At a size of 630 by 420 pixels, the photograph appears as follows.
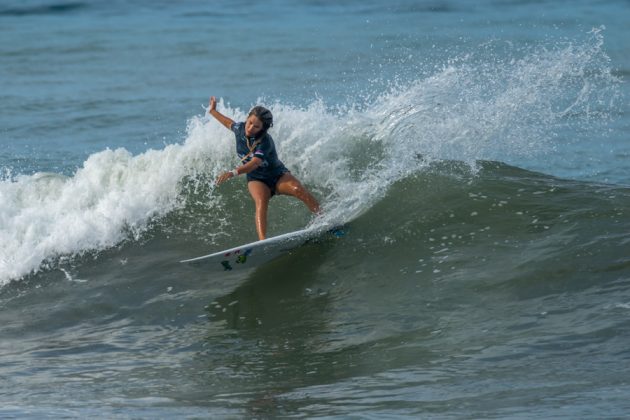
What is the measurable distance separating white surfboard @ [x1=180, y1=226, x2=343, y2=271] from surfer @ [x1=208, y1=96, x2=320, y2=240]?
177 mm

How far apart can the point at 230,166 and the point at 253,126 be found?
245cm

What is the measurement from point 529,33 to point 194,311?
1912 centimetres

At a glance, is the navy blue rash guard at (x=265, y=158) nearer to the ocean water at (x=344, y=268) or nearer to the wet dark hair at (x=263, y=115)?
the wet dark hair at (x=263, y=115)

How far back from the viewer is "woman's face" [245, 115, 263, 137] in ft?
30.0

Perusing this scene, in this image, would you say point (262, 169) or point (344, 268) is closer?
point (344, 268)

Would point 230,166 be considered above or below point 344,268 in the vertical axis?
above

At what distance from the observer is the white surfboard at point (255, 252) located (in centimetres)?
906

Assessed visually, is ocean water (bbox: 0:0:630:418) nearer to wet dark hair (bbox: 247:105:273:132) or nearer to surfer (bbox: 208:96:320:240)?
surfer (bbox: 208:96:320:240)

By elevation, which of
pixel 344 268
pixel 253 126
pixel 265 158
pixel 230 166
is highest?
pixel 253 126

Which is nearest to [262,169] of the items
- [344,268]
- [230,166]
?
[344,268]

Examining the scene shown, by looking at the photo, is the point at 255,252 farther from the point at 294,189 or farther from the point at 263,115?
the point at 263,115

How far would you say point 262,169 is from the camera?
9516 mm

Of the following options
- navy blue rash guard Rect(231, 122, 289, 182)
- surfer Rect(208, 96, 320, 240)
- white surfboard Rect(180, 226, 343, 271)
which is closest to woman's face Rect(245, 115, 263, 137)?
Answer: surfer Rect(208, 96, 320, 240)

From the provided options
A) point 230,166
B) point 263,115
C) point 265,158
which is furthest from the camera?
point 230,166
